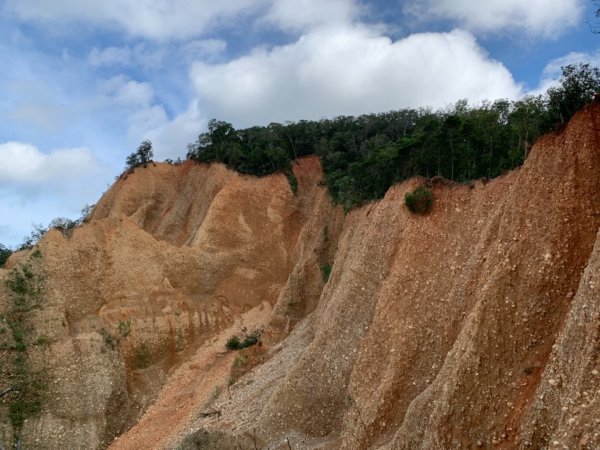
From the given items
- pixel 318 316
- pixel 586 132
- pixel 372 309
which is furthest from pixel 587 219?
pixel 318 316

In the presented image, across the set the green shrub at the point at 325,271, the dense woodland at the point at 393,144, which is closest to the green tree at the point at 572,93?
the dense woodland at the point at 393,144

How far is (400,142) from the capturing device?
104 feet

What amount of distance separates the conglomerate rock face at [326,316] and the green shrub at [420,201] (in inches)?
23.4

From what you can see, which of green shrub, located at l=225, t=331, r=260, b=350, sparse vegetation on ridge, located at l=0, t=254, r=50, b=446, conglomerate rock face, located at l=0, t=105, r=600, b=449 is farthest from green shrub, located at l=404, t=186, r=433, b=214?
sparse vegetation on ridge, located at l=0, t=254, r=50, b=446

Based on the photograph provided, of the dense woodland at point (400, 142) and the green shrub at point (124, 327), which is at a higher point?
the dense woodland at point (400, 142)

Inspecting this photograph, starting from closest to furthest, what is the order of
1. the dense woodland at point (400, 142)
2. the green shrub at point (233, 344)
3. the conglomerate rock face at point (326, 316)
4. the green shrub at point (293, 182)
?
the conglomerate rock face at point (326, 316)
the dense woodland at point (400, 142)
the green shrub at point (233, 344)
the green shrub at point (293, 182)

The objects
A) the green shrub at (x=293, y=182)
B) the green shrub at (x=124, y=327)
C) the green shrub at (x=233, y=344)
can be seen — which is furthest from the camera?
the green shrub at (x=293, y=182)

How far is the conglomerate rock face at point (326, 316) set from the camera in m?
15.1

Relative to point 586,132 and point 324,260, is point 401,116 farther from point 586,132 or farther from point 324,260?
point 586,132

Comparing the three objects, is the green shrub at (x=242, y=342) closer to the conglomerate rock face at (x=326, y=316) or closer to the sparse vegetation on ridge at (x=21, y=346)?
the conglomerate rock face at (x=326, y=316)

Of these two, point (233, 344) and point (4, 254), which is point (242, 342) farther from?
point (4, 254)

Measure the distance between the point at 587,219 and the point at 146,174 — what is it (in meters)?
42.3

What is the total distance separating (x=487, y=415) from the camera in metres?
14.6

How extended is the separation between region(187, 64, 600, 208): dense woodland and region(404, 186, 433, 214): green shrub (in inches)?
95.4
